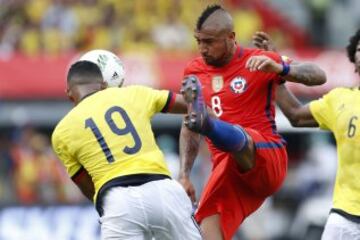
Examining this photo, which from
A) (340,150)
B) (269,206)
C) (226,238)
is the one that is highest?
(340,150)

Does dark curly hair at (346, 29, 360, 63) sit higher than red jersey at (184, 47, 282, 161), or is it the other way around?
dark curly hair at (346, 29, 360, 63)

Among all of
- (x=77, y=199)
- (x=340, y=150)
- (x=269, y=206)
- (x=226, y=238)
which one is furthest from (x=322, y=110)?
(x=269, y=206)


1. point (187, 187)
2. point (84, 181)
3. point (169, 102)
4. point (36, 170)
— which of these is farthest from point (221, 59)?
point (36, 170)

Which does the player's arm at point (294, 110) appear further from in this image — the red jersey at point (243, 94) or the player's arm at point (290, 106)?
the red jersey at point (243, 94)

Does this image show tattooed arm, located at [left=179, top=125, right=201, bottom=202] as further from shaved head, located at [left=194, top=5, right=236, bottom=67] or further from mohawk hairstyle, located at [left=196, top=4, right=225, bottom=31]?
mohawk hairstyle, located at [left=196, top=4, right=225, bottom=31]

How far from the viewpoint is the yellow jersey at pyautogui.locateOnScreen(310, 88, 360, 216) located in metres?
10.7

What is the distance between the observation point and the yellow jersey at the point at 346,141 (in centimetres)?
1073

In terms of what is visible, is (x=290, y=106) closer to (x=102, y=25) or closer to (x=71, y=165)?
(x=71, y=165)

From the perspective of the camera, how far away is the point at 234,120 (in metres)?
11.2

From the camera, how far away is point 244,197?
11359mm

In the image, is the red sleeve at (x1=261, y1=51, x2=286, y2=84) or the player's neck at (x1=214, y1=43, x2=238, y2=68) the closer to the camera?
the red sleeve at (x1=261, y1=51, x2=286, y2=84)

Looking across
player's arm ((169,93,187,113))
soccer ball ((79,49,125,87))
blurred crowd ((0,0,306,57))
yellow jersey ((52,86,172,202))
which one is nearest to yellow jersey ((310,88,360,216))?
player's arm ((169,93,187,113))

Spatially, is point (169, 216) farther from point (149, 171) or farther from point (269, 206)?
point (269, 206)

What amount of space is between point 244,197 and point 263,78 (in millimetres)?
1020
